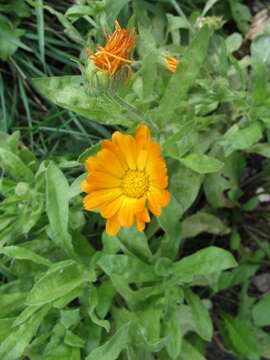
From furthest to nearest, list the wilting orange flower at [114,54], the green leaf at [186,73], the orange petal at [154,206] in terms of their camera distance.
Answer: the green leaf at [186,73], the orange petal at [154,206], the wilting orange flower at [114,54]

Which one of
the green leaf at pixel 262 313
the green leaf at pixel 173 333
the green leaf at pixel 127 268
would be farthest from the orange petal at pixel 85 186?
the green leaf at pixel 262 313

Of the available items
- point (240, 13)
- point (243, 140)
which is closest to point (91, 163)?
point (243, 140)

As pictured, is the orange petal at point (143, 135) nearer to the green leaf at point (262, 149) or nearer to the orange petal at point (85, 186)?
the orange petal at point (85, 186)

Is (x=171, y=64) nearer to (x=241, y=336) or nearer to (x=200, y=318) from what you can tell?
(x=200, y=318)

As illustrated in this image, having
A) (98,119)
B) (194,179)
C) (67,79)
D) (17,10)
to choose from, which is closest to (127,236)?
(194,179)

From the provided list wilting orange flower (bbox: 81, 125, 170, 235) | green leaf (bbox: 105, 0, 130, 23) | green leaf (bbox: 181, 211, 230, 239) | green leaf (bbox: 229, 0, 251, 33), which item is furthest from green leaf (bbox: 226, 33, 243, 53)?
wilting orange flower (bbox: 81, 125, 170, 235)

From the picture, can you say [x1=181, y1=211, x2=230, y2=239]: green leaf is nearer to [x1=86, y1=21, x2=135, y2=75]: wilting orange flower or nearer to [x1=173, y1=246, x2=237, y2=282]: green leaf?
[x1=173, y1=246, x2=237, y2=282]: green leaf

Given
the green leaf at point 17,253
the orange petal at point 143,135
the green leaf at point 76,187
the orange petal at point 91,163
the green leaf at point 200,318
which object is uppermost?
the orange petal at point 143,135

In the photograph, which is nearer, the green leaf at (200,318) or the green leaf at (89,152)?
the green leaf at (89,152)
